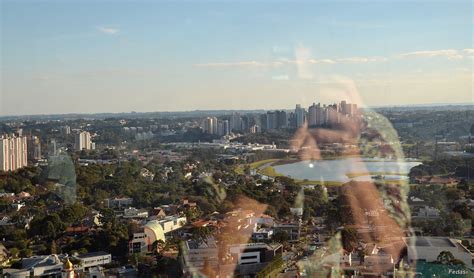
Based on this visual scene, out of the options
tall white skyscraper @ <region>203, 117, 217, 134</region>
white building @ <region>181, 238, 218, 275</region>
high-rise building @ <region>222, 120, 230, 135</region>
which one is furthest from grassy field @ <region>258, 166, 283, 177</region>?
high-rise building @ <region>222, 120, 230, 135</region>

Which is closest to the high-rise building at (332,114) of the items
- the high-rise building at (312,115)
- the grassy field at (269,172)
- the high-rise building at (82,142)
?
the high-rise building at (312,115)

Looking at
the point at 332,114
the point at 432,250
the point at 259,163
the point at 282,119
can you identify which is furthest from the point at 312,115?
the point at 432,250

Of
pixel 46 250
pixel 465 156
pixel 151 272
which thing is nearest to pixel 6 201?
pixel 46 250

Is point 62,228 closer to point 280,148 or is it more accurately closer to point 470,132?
point 280,148

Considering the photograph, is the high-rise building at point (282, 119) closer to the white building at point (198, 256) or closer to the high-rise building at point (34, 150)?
the high-rise building at point (34, 150)

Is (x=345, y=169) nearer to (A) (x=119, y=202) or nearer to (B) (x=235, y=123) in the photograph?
(A) (x=119, y=202)

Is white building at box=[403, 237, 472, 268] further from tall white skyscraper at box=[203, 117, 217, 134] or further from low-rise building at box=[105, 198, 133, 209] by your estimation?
tall white skyscraper at box=[203, 117, 217, 134]
